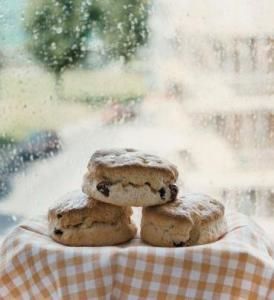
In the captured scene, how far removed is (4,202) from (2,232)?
0.20ft

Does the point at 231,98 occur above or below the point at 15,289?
above

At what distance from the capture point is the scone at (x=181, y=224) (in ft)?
2.70

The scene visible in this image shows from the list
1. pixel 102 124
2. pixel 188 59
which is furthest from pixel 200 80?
pixel 102 124

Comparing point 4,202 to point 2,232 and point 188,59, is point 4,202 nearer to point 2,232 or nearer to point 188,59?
point 2,232

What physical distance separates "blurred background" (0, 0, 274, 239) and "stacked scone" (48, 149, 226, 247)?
39cm

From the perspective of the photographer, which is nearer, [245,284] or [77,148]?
[245,284]

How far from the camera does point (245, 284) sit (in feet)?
2.64

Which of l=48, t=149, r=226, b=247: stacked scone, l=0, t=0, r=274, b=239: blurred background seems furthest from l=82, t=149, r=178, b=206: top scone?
l=0, t=0, r=274, b=239: blurred background

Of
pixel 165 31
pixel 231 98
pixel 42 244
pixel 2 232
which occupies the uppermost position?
pixel 165 31

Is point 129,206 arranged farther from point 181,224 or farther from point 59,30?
point 59,30

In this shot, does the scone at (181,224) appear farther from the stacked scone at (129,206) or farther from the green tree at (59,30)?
the green tree at (59,30)

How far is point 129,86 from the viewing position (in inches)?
48.8

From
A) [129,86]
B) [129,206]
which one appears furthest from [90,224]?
[129,86]

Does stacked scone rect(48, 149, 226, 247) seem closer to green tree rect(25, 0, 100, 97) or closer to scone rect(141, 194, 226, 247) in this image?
scone rect(141, 194, 226, 247)
